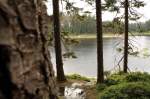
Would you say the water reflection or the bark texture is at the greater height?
the bark texture

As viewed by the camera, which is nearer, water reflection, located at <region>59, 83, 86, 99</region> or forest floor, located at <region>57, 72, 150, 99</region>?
forest floor, located at <region>57, 72, 150, 99</region>

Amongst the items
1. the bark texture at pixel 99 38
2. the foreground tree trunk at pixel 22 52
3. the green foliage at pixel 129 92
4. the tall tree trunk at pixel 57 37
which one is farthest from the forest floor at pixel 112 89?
the foreground tree trunk at pixel 22 52

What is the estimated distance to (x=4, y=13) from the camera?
232 centimetres

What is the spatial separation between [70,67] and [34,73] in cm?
2701

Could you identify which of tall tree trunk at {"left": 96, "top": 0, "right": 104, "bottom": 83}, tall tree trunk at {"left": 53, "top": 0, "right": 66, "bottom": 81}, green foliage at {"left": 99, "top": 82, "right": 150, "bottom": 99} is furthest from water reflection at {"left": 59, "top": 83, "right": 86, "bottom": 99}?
tall tree trunk at {"left": 53, "top": 0, "right": 66, "bottom": 81}

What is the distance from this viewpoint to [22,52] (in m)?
2.57

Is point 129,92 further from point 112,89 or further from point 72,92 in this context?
point 72,92

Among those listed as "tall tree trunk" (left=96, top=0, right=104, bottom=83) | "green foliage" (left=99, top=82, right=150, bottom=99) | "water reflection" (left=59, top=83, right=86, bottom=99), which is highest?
"tall tree trunk" (left=96, top=0, right=104, bottom=83)

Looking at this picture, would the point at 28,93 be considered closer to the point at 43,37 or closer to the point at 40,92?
the point at 40,92

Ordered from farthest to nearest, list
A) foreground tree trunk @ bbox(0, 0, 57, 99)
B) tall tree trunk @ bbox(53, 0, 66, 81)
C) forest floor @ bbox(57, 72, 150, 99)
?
tall tree trunk @ bbox(53, 0, 66, 81) < forest floor @ bbox(57, 72, 150, 99) < foreground tree trunk @ bbox(0, 0, 57, 99)

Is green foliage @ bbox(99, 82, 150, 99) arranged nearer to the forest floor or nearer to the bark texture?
the forest floor

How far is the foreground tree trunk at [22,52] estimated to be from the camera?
7.85 feet

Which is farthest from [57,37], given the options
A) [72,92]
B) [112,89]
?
[112,89]

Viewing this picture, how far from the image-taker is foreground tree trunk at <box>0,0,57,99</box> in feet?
7.85
